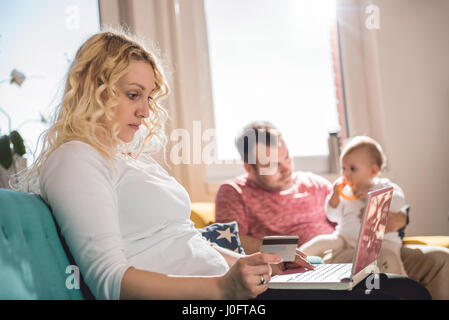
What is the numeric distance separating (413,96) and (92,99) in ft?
8.29

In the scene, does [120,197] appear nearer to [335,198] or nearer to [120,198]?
[120,198]

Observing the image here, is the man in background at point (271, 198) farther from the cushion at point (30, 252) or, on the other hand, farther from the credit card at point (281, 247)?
the cushion at point (30, 252)

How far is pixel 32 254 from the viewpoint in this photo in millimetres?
882

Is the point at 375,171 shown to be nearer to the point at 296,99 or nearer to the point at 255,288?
the point at 296,99

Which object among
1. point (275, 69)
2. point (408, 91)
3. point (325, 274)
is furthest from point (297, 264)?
point (408, 91)

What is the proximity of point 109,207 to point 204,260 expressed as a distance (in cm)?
29

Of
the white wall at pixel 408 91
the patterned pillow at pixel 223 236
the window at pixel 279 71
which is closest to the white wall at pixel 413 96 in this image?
the white wall at pixel 408 91

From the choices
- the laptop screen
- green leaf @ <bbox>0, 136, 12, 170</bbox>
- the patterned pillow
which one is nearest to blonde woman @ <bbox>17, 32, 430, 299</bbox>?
the laptop screen

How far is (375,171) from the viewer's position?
7.16 ft

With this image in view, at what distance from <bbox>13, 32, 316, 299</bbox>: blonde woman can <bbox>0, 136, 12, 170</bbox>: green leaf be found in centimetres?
69

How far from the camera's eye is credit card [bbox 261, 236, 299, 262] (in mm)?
933

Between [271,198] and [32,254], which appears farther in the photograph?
[271,198]

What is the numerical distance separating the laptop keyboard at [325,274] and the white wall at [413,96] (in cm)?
190
